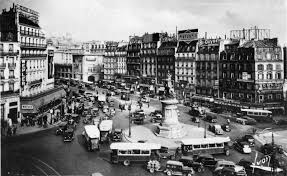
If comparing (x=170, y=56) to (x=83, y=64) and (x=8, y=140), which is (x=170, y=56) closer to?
(x=83, y=64)

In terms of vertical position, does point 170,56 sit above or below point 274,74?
above

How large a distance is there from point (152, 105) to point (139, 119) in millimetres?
14878

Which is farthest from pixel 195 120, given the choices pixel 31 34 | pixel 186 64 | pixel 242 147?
pixel 31 34

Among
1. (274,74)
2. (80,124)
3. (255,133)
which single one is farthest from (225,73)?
(80,124)

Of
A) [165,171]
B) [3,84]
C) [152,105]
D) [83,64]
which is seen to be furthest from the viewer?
[83,64]

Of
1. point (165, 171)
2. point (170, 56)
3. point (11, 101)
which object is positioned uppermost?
point (170, 56)

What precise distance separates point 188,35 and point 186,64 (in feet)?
21.7

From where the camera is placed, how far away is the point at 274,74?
49844 millimetres

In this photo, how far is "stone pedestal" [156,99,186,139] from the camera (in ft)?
109

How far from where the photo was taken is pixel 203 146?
2827 centimetres

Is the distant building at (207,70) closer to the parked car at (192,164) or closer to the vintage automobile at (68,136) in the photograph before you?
the vintage automobile at (68,136)

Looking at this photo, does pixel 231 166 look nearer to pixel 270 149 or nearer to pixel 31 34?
pixel 270 149

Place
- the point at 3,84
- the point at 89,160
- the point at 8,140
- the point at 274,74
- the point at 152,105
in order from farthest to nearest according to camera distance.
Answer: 1. the point at 152,105
2. the point at 274,74
3. the point at 3,84
4. the point at 8,140
5. the point at 89,160

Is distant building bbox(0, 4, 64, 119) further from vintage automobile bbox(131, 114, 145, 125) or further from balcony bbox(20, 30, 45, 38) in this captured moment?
vintage automobile bbox(131, 114, 145, 125)
